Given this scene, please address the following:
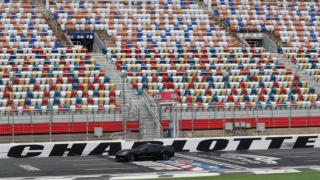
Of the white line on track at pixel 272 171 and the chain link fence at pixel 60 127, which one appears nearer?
the white line on track at pixel 272 171

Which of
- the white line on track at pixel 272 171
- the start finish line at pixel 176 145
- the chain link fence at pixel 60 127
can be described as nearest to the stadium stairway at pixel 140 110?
the chain link fence at pixel 60 127

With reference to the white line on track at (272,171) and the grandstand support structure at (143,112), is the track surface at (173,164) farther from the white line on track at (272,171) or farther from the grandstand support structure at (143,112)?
the grandstand support structure at (143,112)

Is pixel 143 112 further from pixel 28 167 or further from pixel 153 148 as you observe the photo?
pixel 28 167

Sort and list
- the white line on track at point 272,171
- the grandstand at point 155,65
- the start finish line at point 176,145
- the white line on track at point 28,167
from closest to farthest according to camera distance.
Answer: the white line on track at point 272,171
the white line on track at point 28,167
the start finish line at point 176,145
the grandstand at point 155,65

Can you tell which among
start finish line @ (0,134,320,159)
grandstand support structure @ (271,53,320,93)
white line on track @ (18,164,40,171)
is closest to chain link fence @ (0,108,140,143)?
start finish line @ (0,134,320,159)

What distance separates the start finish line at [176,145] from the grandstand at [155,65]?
284cm

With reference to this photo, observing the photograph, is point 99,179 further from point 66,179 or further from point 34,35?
point 34,35

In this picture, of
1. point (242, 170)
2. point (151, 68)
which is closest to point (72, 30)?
point (151, 68)

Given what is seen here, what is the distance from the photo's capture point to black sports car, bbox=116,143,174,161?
119 feet

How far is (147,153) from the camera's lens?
121ft

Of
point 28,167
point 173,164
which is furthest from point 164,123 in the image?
point 28,167

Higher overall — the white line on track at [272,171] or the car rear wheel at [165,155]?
the white line on track at [272,171]

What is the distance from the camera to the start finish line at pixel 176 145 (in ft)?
129

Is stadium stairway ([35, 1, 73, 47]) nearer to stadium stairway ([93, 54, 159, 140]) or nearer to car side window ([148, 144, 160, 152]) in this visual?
stadium stairway ([93, 54, 159, 140])
